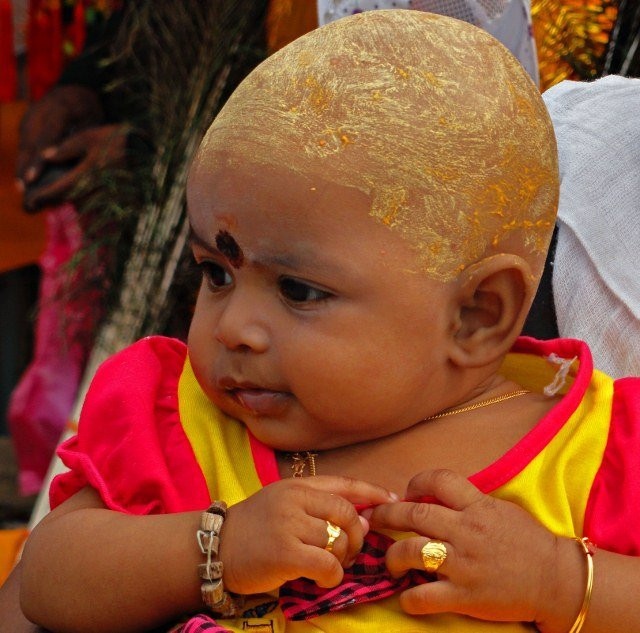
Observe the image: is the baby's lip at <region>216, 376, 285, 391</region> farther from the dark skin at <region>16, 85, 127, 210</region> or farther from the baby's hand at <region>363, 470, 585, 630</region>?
the dark skin at <region>16, 85, 127, 210</region>

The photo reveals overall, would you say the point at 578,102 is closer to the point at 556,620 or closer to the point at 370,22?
the point at 370,22

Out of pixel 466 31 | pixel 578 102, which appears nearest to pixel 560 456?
pixel 466 31

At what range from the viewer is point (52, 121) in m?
4.41

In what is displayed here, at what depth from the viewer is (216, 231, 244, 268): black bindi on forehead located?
1399mm

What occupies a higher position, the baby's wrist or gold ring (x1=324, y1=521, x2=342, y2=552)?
gold ring (x1=324, y1=521, x2=342, y2=552)

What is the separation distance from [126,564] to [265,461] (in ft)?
0.75

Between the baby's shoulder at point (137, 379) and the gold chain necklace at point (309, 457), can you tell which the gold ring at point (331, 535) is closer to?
the gold chain necklace at point (309, 457)

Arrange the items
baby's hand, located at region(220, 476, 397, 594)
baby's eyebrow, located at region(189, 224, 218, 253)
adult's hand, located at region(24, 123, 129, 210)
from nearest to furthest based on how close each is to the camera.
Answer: baby's hand, located at region(220, 476, 397, 594), baby's eyebrow, located at region(189, 224, 218, 253), adult's hand, located at region(24, 123, 129, 210)

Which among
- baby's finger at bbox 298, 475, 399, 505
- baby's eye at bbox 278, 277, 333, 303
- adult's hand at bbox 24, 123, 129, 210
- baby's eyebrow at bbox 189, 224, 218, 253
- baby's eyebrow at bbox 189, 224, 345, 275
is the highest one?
baby's eyebrow at bbox 189, 224, 345, 275

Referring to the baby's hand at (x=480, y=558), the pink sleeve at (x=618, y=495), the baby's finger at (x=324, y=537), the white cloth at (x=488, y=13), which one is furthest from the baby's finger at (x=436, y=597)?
the white cloth at (x=488, y=13)

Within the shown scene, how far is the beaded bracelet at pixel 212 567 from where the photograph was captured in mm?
1372

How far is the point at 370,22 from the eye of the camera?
4.72 feet

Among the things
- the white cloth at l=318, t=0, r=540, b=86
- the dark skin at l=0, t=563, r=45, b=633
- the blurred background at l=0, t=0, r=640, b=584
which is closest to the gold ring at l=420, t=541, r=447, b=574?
the dark skin at l=0, t=563, r=45, b=633

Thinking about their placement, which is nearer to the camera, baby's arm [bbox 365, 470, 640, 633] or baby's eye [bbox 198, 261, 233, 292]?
baby's arm [bbox 365, 470, 640, 633]
